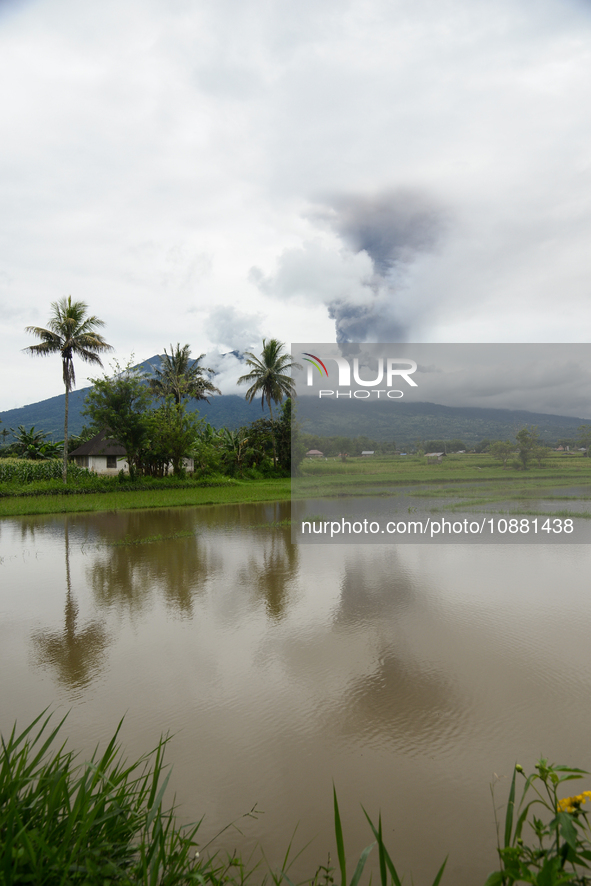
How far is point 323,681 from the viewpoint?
4227 mm

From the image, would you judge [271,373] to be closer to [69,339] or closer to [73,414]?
[69,339]

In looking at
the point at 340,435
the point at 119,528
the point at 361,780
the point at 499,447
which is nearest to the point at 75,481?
the point at 119,528

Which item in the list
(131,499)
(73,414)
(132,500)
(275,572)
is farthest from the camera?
(73,414)

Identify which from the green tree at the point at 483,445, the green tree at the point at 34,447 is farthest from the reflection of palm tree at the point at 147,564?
the green tree at the point at 34,447

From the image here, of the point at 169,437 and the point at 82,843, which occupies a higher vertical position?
the point at 169,437

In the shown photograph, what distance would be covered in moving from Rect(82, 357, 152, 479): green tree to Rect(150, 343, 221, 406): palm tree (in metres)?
7.65

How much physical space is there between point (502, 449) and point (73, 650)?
23.7m

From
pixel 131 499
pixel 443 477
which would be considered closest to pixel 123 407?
pixel 131 499

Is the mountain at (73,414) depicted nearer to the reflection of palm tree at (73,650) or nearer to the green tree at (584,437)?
the green tree at (584,437)

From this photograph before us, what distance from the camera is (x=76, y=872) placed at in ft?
5.35

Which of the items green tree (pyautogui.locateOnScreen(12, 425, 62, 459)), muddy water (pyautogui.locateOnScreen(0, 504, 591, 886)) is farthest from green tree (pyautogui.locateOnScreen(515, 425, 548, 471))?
green tree (pyautogui.locateOnScreen(12, 425, 62, 459))

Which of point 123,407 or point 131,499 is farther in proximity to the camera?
point 123,407

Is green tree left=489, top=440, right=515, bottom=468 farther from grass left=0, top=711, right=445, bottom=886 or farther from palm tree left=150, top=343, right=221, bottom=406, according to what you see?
grass left=0, top=711, right=445, bottom=886

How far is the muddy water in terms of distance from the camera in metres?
2.81
